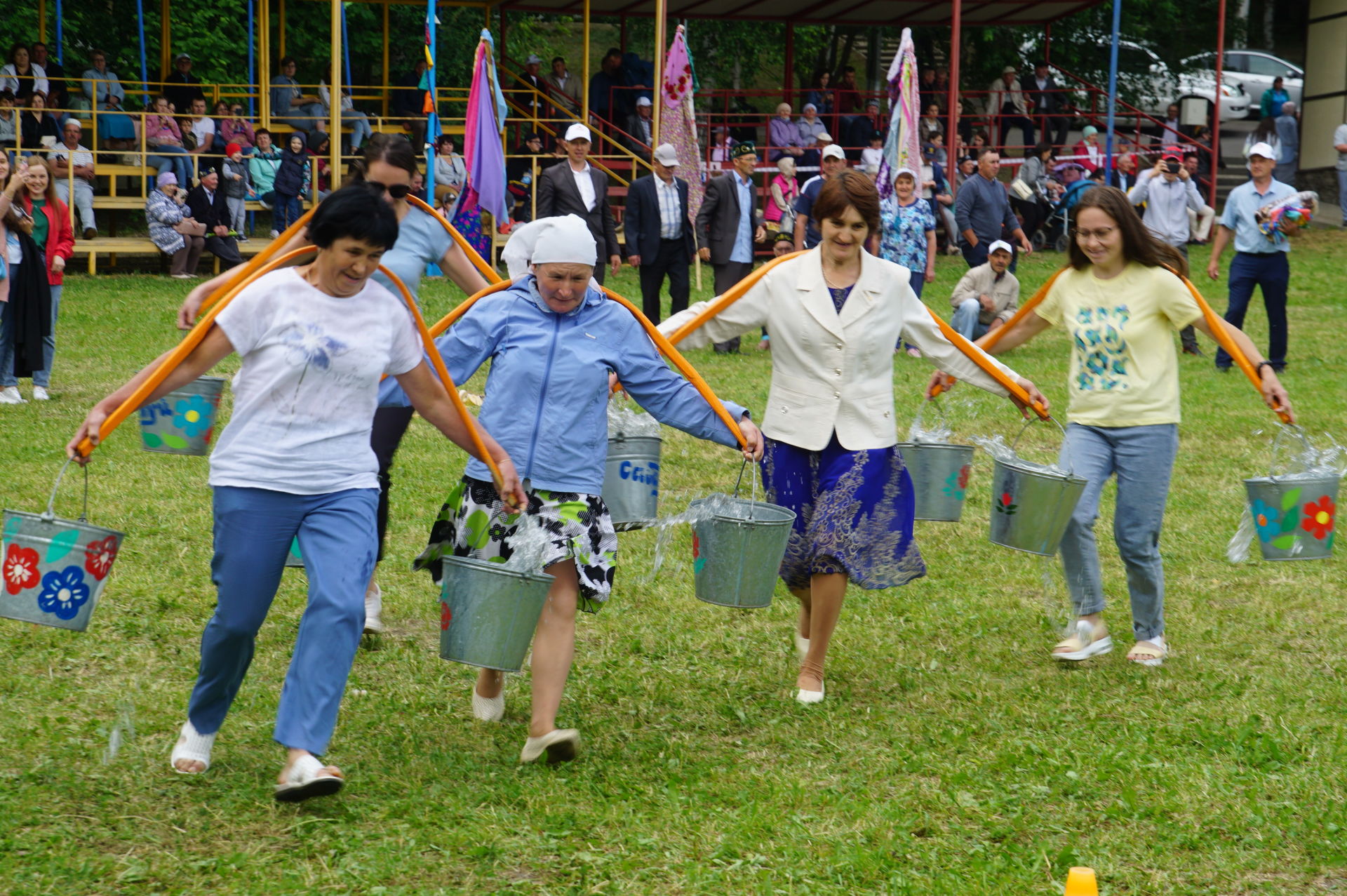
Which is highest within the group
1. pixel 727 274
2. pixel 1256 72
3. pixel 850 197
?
pixel 1256 72

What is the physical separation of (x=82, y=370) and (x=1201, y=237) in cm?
1715

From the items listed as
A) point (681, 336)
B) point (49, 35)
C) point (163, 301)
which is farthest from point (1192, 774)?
point (49, 35)

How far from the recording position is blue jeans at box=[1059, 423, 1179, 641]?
586 centimetres

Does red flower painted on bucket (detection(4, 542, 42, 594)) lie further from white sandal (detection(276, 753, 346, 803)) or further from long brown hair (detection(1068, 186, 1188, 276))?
long brown hair (detection(1068, 186, 1188, 276))

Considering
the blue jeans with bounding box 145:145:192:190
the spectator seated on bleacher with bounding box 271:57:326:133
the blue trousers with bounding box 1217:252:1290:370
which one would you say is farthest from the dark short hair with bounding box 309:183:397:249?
the spectator seated on bleacher with bounding box 271:57:326:133

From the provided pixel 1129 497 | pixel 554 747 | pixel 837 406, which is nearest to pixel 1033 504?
pixel 1129 497

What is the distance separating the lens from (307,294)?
425cm

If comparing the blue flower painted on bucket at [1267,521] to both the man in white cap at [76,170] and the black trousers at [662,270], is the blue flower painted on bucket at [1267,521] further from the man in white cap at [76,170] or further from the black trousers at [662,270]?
the man in white cap at [76,170]

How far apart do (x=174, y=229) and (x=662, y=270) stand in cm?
807

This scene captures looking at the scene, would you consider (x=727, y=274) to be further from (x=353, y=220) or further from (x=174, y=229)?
(x=353, y=220)

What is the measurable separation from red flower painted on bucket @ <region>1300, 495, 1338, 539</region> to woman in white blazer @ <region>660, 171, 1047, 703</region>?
145 centimetres

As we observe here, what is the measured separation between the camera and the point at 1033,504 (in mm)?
5539

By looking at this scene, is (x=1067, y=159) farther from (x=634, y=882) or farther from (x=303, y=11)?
(x=634, y=882)

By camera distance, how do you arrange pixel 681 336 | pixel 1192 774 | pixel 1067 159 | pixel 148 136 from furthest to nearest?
pixel 1067 159
pixel 148 136
pixel 681 336
pixel 1192 774
